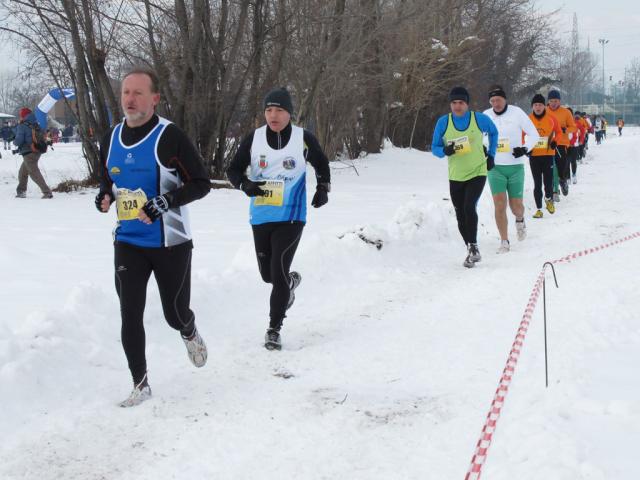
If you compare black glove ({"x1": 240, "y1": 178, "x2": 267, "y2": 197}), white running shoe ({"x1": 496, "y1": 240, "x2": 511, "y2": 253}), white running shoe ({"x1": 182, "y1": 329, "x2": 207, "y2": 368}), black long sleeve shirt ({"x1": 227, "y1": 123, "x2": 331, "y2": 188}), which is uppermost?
black long sleeve shirt ({"x1": 227, "y1": 123, "x2": 331, "y2": 188})

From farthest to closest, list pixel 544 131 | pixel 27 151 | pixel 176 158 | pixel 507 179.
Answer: pixel 27 151 → pixel 544 131 → pixel 507 179 → pixel 176 158

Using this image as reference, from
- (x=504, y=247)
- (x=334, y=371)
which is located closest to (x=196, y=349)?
(x=334, y=371)

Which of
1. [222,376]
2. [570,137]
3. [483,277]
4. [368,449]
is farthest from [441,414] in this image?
[570,137]

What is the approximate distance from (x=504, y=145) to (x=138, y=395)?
21.0 ft

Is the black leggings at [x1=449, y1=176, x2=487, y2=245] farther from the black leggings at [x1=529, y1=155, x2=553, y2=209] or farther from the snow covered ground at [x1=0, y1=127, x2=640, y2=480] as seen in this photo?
the black leggings at [x1=529, y1=155, x2=553, y2=209]

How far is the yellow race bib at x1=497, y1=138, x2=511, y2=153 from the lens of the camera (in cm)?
923

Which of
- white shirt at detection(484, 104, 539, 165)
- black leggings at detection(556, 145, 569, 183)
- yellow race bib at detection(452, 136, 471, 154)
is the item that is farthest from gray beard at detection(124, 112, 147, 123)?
black leggings at detection(556, 145, 569, 183)

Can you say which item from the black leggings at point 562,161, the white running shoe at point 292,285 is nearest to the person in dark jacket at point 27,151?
the white running shoe at point 292,285

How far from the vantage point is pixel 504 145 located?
9250 mm

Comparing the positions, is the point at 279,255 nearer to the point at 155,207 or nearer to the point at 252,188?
the point at 252,188

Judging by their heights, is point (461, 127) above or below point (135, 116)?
below

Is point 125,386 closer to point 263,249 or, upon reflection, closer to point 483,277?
point 263,249

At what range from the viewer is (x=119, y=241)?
13.6ft

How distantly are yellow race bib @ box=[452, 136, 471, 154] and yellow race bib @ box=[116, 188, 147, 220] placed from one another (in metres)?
4.76
